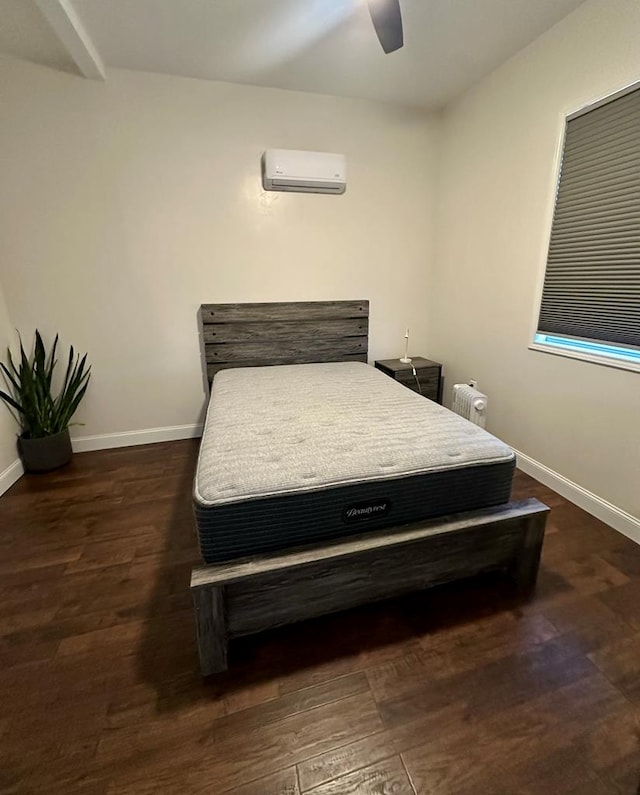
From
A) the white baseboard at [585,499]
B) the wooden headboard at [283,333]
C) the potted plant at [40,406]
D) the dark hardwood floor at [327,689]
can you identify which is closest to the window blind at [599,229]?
the white baseboard at [585,499]

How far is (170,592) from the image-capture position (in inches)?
62.3

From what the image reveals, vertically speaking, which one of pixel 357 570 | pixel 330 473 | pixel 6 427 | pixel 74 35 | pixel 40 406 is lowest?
pixel 357 570

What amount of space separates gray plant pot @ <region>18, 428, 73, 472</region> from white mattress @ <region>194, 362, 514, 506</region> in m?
1.35

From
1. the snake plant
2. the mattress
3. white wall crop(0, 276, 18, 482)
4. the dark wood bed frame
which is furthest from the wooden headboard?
the dark wood bed frame

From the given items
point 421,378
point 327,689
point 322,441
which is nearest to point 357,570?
point 327,689

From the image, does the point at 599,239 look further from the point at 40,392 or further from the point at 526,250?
the point at 40,392

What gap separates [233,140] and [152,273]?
1141 mm

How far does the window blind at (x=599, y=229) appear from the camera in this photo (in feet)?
5.85

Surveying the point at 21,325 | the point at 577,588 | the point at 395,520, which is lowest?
the point at 577,588

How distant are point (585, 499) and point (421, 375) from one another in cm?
139

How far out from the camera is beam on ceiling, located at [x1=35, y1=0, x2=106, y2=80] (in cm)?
177

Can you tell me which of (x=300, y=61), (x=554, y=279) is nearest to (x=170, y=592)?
(x=554, y=279)

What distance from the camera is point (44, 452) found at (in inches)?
102

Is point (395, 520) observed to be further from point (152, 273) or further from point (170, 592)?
point (152, 273)
